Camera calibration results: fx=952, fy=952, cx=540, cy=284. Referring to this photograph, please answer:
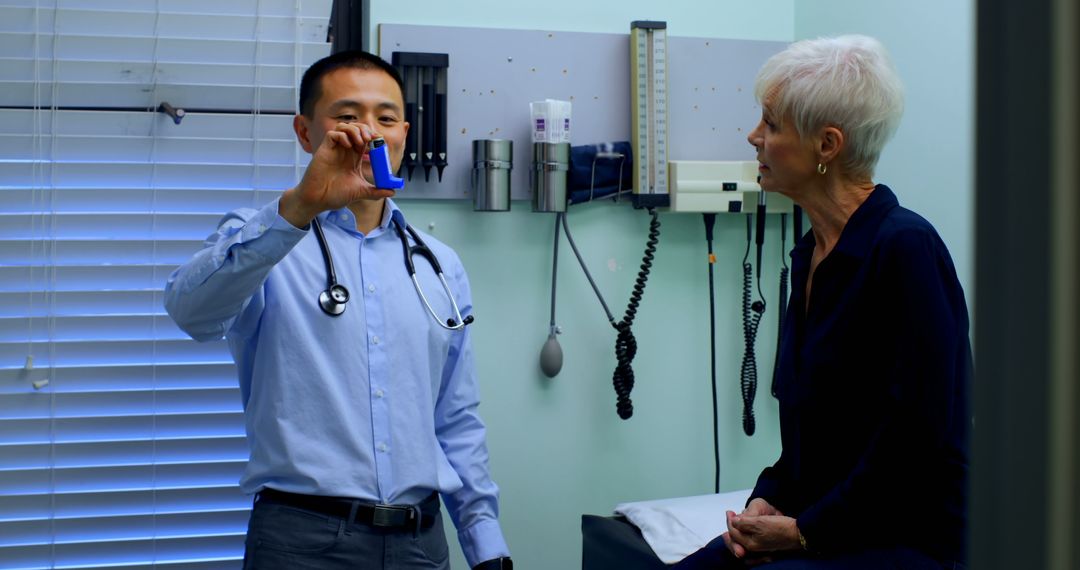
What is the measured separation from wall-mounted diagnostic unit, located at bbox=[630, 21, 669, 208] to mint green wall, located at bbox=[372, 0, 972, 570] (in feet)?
0.38

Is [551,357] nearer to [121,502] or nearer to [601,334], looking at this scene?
[601,334]

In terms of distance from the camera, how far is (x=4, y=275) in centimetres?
225

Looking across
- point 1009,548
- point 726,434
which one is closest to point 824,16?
point 726,434

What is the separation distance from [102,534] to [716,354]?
172 centimetres

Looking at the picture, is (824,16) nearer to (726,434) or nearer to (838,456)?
(726,434)

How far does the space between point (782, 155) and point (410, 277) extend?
29.6 inches

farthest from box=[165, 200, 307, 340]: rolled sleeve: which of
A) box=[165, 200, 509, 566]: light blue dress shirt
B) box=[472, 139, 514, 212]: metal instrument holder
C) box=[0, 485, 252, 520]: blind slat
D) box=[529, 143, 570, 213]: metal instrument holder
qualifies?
box=[529, 143, 570, 213]: metal instrument holder

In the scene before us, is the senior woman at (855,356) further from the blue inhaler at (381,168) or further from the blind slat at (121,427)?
the blind slat at (121,427)

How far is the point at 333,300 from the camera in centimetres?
174

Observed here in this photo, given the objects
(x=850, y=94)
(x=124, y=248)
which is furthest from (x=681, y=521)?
(x=124, y=248)

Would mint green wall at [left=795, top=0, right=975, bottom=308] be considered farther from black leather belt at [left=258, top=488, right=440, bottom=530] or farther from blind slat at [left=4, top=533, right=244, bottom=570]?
blind slat at [left=4, top=533, right=244, bottom=570]

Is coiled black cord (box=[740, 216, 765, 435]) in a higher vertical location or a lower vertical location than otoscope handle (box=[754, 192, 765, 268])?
lower

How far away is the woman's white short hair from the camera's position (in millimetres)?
1575

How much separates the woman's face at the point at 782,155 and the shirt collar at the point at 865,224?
115 millimetres
